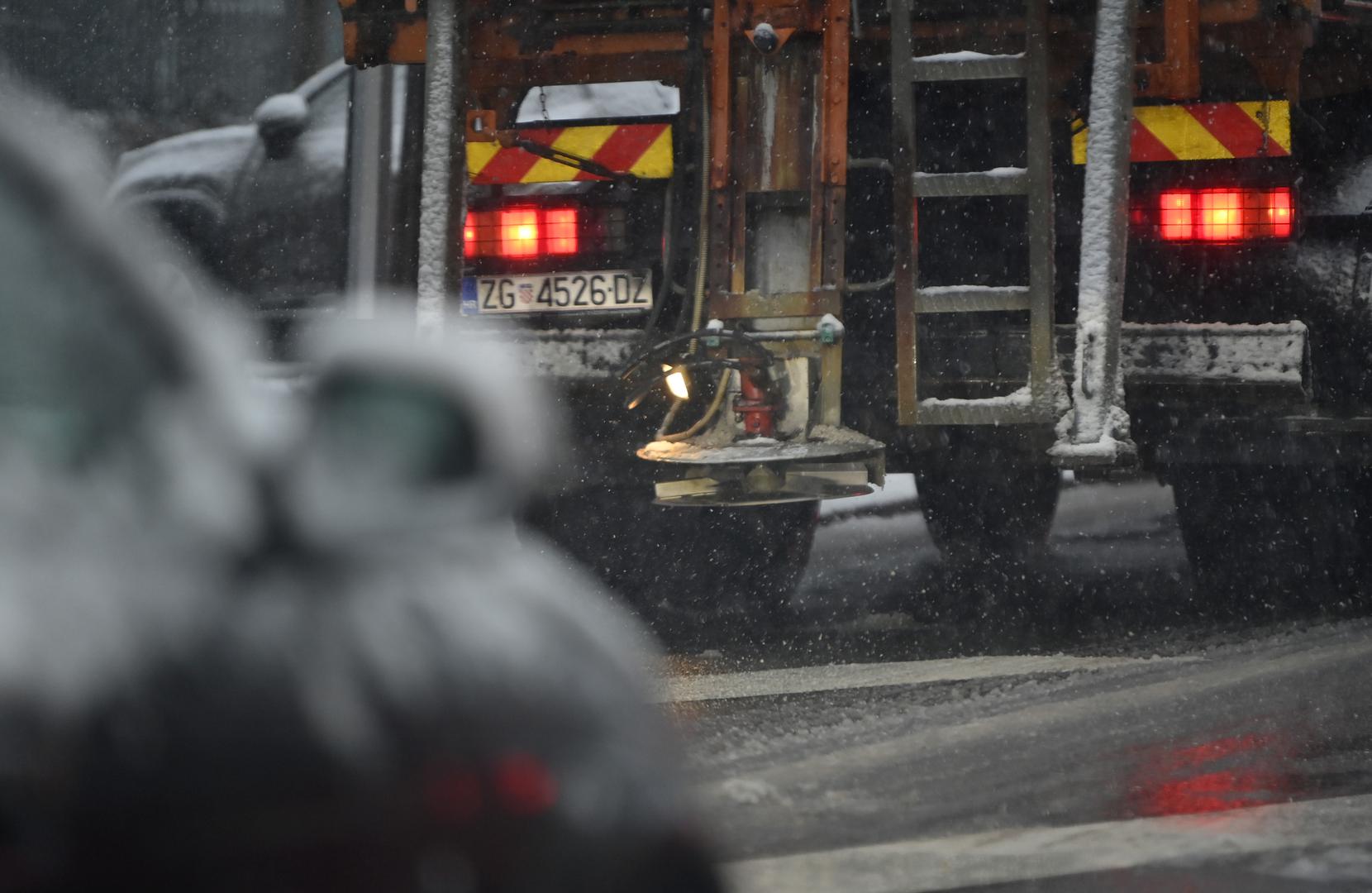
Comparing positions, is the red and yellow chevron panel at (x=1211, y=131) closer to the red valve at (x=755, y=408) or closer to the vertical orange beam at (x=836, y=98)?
the vertical orange beam at (x=836, y=98)

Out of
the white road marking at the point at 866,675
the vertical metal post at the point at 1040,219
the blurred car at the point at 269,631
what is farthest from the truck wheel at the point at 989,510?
the blurred car at the point at 269,631

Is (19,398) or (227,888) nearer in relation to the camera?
(227,888)

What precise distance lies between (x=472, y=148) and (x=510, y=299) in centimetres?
51

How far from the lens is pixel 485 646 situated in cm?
127

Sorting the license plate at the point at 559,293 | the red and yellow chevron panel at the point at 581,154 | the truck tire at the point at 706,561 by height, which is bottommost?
the truck tire at the point at 706,561

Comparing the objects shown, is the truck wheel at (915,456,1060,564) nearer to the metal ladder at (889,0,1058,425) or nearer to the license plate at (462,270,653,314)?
the metal ladder at (889,0,1058,425)

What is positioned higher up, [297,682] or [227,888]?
[297,682]

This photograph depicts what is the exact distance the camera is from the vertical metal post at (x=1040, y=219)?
215 inches

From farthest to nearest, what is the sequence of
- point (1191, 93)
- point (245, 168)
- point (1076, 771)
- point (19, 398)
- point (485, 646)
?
point (245, 168)
point (1191, 93)
point (1076, 771)
point (19, 398)
point (485, 646)

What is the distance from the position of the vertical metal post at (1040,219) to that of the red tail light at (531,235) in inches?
57.2

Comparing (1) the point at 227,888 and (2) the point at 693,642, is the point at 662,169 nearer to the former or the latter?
(2) the point at 693,642

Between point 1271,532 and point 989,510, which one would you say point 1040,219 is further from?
point 1271,532

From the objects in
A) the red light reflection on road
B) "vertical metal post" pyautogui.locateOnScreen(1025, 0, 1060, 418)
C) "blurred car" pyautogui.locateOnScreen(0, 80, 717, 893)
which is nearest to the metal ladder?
"vertical metal post" pyautogui.locateOnScreen(1025, 0, 1060, 418)

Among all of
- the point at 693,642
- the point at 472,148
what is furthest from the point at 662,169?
the point at 693,642
